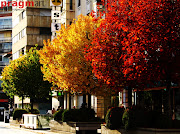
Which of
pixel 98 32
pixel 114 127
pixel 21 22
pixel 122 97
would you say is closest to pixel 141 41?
pixel 98 32

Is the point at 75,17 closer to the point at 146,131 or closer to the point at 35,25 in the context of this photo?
the point at 35,25

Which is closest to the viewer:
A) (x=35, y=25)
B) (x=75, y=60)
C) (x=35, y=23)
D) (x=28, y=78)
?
(x=75, y=60)

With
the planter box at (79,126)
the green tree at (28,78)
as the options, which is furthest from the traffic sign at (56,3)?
the planter box at (79,126)

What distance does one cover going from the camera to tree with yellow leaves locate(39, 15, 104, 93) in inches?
1403

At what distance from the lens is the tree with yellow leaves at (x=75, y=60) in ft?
117

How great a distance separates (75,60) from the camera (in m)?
36.2

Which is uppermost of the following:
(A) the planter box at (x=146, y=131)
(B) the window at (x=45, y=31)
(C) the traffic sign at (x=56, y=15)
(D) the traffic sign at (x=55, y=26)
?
(B) the window at (x=45, y=31)

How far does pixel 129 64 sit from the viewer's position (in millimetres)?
23312

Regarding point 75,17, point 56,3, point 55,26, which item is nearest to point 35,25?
point 56,3

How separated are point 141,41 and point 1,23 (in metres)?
90.0

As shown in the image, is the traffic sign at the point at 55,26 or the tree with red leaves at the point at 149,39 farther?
the traffic sign at the point at 55,26

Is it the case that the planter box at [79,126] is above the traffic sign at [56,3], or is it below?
below

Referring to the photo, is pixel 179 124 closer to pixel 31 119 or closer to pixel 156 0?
pixel 156 0

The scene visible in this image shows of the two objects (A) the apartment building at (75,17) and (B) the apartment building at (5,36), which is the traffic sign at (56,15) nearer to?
(A) the apartment building at (75,17)
